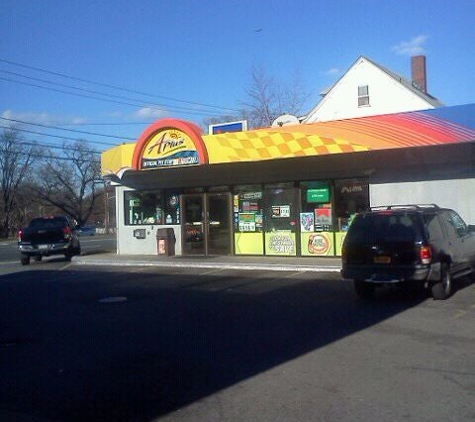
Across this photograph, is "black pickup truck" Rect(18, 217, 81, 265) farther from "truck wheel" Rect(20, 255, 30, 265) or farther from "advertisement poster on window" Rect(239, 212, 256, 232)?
"advertisement poster on window" Rect(239, 212, 256, 232)

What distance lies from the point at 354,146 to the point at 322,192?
131 inches

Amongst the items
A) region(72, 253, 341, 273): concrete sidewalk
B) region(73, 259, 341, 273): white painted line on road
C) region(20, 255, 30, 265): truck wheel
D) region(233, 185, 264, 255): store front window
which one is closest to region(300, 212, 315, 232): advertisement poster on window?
region(72, 253, 341, 273): concrete sidewalk

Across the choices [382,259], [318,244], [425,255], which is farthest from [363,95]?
[425,255]

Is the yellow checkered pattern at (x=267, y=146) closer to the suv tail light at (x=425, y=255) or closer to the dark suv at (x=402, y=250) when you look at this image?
the dark suv at (x=402, y=250)

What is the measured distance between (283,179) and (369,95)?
61.9ft

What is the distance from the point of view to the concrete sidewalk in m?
18.3

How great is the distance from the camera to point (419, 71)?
40.3 meters

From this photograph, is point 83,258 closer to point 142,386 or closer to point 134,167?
point 134,167

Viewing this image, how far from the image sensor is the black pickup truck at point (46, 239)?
79.1 ft

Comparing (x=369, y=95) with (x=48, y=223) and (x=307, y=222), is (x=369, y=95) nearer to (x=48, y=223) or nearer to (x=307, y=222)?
(x=307, y=222)

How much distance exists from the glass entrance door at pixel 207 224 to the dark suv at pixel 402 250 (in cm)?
996

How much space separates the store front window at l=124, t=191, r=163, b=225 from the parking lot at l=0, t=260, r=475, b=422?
935 centimetres

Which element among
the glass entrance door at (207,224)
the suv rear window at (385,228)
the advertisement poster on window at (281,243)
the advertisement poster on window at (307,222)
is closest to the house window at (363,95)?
the glass entrance door at (207,224)

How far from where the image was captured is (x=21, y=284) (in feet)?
57.8
